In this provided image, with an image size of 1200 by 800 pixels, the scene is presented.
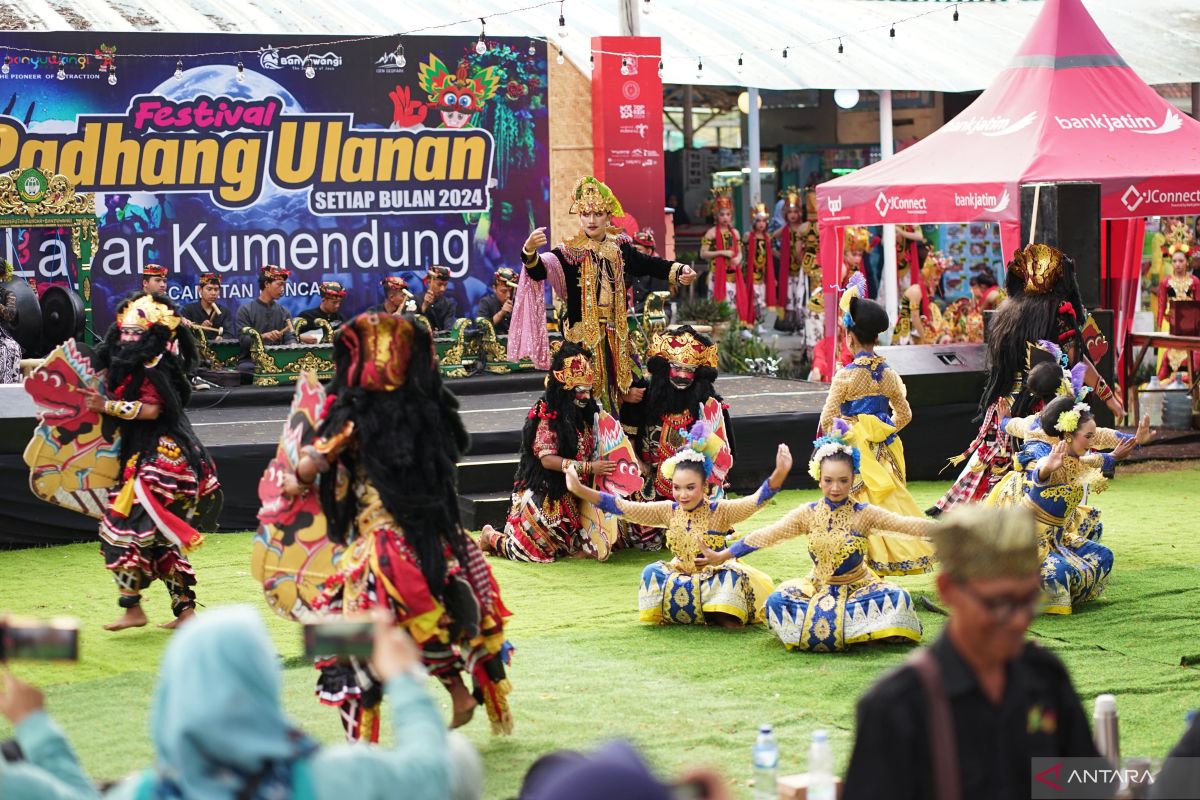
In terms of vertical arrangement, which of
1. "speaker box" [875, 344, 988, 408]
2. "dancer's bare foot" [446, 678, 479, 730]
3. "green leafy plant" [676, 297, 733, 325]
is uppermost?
"green leafy plant" [676, 297, 733, 325]

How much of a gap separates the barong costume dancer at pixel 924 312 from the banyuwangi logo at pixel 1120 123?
4072 millimetres

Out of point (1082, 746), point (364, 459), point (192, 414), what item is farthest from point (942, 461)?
point (1082, 746)

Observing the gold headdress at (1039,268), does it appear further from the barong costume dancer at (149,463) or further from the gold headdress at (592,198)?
the barong costume dancer at (149,463)

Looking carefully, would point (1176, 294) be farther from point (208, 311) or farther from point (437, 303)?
point (208, 311)

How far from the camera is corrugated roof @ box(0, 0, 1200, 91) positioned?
17578 millimetres

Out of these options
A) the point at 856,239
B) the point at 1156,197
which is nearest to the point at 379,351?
the point at 1156,197

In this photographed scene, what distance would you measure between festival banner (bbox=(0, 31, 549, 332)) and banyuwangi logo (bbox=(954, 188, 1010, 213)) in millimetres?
6154

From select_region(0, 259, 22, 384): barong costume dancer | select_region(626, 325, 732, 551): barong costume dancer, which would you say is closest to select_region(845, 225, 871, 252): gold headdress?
select_region(626, 325, 732, 551): barong costume dancer

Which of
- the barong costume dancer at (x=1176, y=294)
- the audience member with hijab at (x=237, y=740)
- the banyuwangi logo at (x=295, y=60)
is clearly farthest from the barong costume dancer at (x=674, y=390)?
the banyuwangi logo at (x=295, y=60)

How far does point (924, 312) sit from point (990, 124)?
4.81 m

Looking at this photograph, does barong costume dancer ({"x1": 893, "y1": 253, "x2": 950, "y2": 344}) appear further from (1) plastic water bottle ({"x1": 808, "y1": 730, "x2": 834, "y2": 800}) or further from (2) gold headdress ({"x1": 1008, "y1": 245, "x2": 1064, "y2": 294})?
(1) plastic water bottle ({"x1": 808, "y1": 730, "x2": 834, "y2": 800})

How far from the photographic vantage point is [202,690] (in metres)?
2.77

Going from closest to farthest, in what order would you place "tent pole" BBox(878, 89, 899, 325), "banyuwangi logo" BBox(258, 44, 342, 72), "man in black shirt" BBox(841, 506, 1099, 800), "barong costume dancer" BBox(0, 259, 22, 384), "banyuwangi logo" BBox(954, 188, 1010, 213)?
"man in black shirt" BBox(841, 506, 1099, 800)
"banyuwangi logo" BBox(954, 188, 1010, 213)
"barong costume dancer" BBox(0, 259, 22, 384)
"banyuwangi logo" BBox(258, 44, 342, 72)
"tent pole" BBox(878, 89, 899, 325)

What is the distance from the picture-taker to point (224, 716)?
278cm
